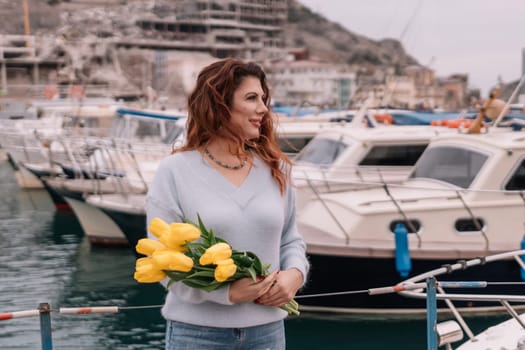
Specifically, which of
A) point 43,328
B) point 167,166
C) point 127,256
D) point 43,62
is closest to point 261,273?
point 167,166

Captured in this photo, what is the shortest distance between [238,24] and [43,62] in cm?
5359

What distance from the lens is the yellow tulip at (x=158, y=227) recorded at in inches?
97.8

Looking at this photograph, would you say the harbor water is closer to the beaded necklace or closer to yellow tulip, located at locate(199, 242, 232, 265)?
the beaded necklace

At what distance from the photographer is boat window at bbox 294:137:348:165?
500 inches

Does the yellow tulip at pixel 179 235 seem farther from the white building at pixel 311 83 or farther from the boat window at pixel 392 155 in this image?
the white building at pixel 311 83

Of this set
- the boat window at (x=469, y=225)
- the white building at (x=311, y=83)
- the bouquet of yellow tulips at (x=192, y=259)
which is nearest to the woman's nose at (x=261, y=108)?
the bouquet of yellow tulips at (x=192, y=259)

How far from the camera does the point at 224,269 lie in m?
2.44

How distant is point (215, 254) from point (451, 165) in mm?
8192

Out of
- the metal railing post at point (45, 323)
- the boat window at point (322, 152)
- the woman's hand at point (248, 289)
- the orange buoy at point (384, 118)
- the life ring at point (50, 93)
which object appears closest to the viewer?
the woman's hand at point (248, 289)

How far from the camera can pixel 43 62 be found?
91.8 m

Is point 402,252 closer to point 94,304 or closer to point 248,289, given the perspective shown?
point 94,304

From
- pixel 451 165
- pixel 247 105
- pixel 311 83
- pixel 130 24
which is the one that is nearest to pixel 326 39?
pixel 130 24

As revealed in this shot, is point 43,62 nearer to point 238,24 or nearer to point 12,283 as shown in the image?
point 238,24

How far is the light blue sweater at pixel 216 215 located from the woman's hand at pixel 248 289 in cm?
3
